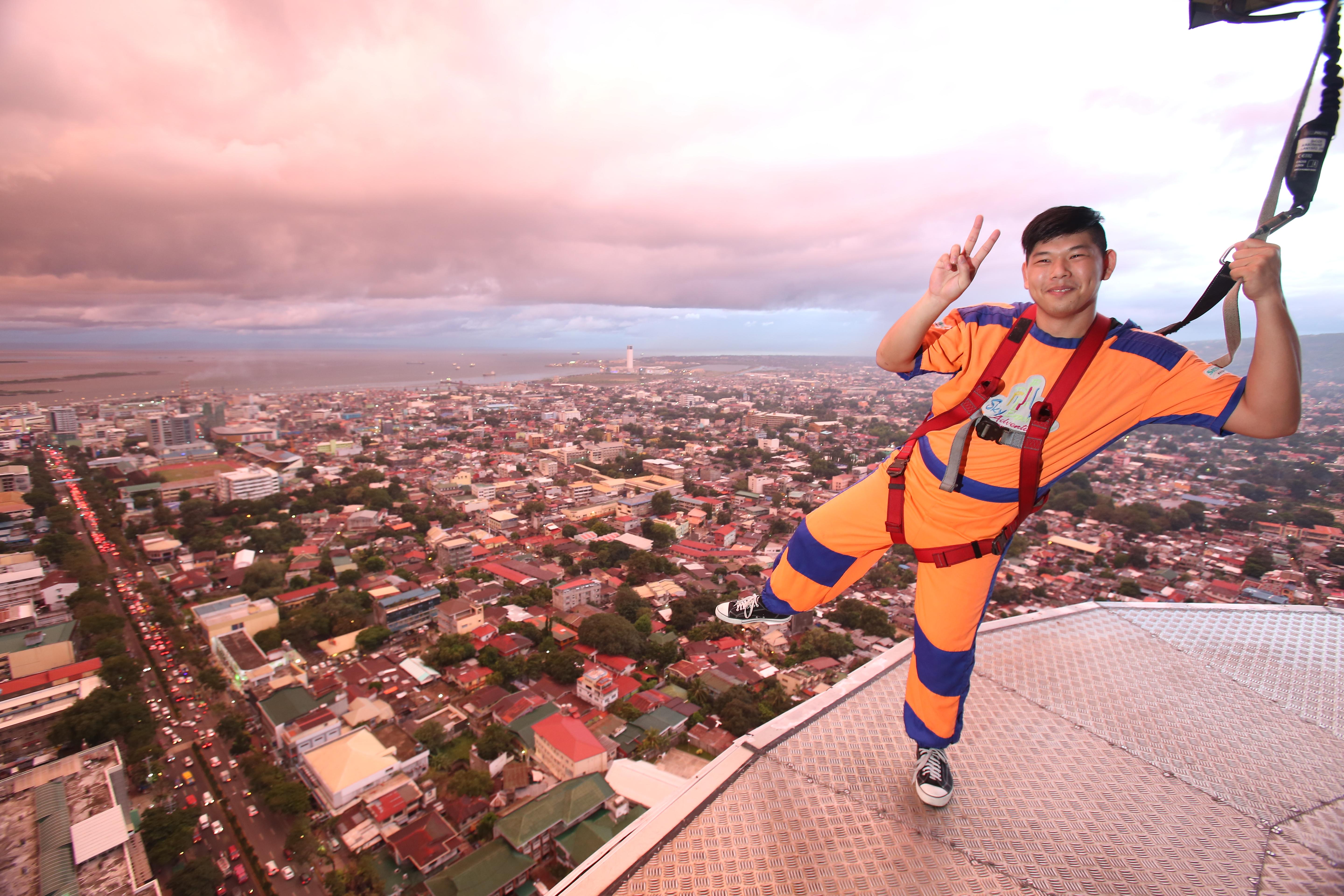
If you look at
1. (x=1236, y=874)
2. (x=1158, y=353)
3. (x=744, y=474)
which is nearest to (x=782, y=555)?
(x=1158, y=353)

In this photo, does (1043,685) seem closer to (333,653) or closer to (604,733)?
(604,733)

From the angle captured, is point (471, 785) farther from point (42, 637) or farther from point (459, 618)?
point (42, 637)

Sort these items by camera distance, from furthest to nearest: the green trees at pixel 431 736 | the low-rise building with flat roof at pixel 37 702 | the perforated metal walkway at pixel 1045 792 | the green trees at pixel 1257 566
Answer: the green trees at pixel 1257 566 < the green trees at pixel 431 736 < the low-rise building with flat roof at pixel 37 702 < the perforated metal walkway at pixel 1045 792

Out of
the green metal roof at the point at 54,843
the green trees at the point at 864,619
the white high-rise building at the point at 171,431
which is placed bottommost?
the green trees at the point at 864,619

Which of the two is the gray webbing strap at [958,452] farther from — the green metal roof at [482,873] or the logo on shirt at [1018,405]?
the green metal roof at [482,873]

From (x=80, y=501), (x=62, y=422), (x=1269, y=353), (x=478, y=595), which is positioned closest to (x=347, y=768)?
(x=478, y=595)

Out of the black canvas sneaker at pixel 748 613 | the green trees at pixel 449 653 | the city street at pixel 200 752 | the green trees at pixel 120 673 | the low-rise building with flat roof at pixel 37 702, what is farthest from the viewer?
the green trees at pixel 449 653

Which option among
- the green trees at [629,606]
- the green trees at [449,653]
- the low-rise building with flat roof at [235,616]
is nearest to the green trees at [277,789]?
the green trees at [449,653]

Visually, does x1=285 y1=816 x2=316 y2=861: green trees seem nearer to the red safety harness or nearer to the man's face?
the red safety harness
